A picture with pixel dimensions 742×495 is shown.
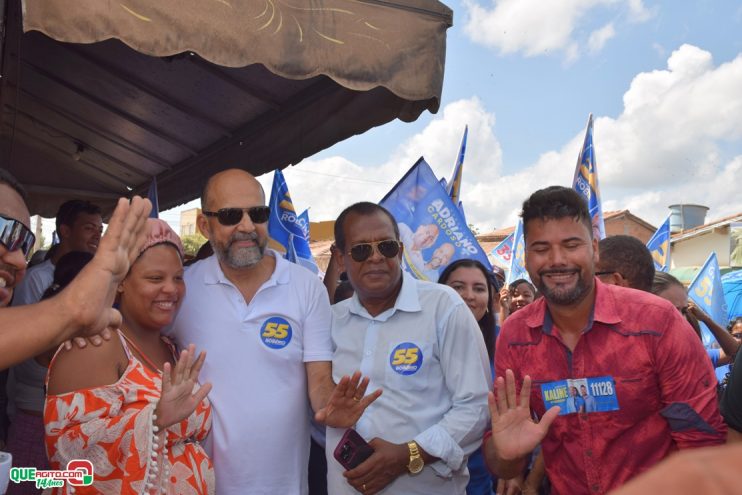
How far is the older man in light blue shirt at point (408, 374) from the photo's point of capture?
229 centimetres

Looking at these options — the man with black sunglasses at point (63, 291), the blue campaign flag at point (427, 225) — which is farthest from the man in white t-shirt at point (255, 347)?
the blue campaign flag at point (427, 225)

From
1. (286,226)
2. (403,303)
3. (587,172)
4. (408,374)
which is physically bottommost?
(408,374)

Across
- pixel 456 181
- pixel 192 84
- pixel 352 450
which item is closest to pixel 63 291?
pixel 352 450

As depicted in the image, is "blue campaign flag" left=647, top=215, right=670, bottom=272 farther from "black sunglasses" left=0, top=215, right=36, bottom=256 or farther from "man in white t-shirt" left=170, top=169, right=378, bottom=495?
"black sunglasses" left=0, top=215, right=36, bottom=256

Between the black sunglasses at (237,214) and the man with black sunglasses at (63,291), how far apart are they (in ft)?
3.02

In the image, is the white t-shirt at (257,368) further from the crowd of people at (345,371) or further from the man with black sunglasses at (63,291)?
the man with black sunglasses at (63,291)

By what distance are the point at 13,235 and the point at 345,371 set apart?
1385 millimetres

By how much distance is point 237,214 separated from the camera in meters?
2.62

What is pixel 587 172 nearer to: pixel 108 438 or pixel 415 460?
pixel 415 460

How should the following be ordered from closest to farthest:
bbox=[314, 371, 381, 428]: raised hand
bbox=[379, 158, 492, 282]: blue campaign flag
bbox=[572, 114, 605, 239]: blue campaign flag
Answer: bbox=[314, 371, 381, 428]: raised hand → bbox=[379, 158, 492, 282]: blue campaign flag → bbox=[572, 114, 605, 239]: blue campaign flag

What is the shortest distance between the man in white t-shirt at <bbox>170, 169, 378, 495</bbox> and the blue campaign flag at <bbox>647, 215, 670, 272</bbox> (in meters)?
6.38

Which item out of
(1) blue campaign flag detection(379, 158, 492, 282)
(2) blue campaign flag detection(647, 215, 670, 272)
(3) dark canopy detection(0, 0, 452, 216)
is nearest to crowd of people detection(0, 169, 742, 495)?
(3) dark canopy detection(0, 0, 452, 216)

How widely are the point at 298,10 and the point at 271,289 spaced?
118 cm

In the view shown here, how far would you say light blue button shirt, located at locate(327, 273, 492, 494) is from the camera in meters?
2.35
